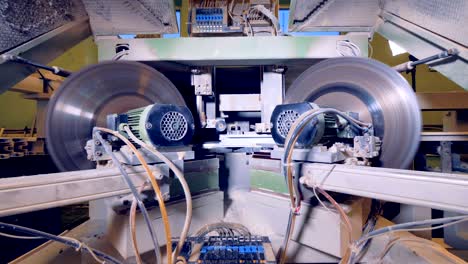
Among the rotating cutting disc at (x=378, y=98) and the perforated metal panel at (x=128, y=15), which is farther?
the perforated metal panel at (x=128, y=15)

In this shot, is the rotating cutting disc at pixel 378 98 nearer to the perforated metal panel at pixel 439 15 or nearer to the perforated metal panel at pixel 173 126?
the perforated metal panel at pixel 439 15

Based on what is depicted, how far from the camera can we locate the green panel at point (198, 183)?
3.43 ft

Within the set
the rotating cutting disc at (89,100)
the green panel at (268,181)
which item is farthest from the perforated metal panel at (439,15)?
the rotating cutting disc at (89,100)

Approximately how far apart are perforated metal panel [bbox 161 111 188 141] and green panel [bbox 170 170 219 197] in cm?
32

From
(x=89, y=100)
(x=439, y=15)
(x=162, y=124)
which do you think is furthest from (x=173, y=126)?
(x=439, y=15)

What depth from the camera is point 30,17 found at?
3.60ft

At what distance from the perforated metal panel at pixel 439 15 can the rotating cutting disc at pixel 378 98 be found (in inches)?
12.6

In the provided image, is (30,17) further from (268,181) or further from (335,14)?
(335,14)

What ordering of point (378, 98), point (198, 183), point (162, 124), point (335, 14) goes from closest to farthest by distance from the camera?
point (162, 124) < point (378, 98) < point (198, 183) < point (335, 14)

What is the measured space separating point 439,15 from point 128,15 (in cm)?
166

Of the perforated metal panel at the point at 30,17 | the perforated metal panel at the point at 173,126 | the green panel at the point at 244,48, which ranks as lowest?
the perforated metal panel at the point at 173,126

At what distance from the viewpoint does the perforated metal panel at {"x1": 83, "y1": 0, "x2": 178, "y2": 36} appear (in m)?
1.32

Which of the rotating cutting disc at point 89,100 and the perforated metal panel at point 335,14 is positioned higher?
the perforated metal panel at point 335,14

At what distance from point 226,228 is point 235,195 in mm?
301
